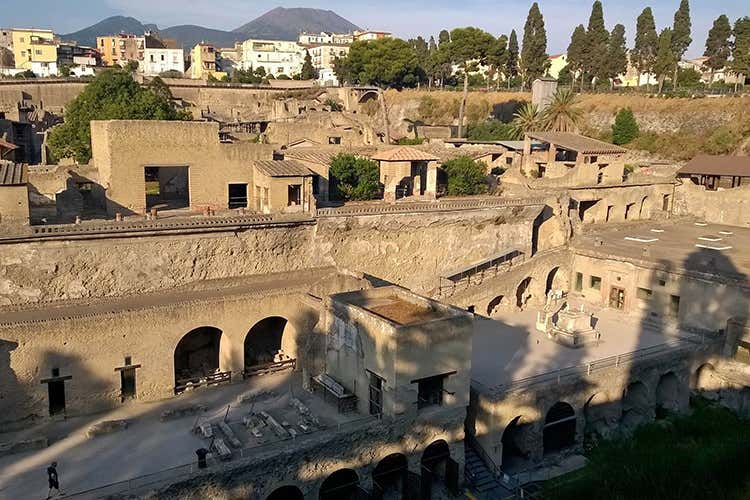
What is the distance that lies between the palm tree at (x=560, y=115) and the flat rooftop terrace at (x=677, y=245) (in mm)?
11514

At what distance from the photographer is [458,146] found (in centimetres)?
5028

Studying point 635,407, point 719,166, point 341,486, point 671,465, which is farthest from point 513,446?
point 719,166

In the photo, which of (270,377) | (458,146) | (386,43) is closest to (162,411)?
(270,377)

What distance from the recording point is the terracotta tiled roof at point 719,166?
43562mm

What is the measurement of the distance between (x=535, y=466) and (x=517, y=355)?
4630 mm

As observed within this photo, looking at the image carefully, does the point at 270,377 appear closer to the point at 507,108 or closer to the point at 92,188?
the point at 92,188

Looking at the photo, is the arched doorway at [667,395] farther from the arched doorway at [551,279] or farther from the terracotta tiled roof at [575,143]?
the terracotta tiled roof at [575,143]

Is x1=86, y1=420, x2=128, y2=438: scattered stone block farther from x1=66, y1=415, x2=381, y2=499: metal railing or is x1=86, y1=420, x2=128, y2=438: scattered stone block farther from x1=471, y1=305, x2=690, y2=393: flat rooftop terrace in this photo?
x1=471, y1=305, x2=690, y2=393: flat rooftop terrace

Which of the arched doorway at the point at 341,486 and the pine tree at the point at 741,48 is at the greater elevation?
the pine tree at the point at 741,48

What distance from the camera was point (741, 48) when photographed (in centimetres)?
6150

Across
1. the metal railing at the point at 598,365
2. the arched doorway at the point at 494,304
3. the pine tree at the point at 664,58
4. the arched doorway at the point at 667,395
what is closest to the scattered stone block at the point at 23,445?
the metal railing at the point at 598,365

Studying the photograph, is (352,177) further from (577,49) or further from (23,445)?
(577,49)

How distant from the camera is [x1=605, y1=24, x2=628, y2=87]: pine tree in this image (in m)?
68.5

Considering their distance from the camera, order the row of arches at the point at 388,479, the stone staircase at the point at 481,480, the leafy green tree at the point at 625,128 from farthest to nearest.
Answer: the leafy green tree at the point at 625,128, the stone staircase at the point at 481,480, the row of arches at the point at 388,479
